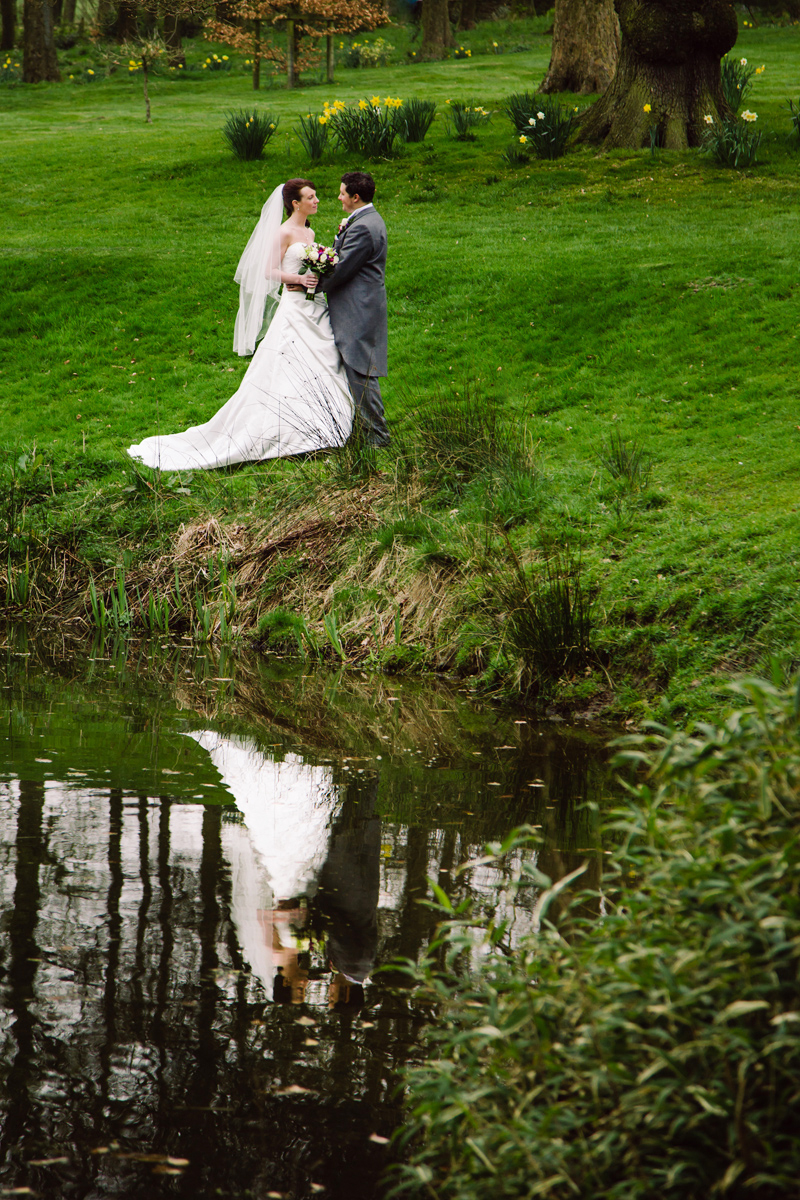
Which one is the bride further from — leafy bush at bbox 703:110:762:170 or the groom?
leafy bush at bbox 703:110:762:170

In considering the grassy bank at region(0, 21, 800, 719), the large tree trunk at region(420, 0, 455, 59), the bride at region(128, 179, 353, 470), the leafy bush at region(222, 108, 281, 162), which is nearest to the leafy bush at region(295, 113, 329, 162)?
the grassy bank at region(0, 21, 800, 719)

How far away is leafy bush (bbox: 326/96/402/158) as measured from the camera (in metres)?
18.1

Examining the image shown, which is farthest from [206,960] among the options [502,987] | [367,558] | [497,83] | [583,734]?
[497,83]

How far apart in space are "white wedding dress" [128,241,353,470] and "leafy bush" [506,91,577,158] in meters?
8.49

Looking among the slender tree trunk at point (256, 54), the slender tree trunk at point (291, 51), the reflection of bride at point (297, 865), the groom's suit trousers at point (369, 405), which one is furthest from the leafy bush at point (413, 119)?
the reflection of bride at point (297, 865)

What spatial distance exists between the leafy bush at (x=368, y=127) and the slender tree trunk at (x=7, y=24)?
26754 mm

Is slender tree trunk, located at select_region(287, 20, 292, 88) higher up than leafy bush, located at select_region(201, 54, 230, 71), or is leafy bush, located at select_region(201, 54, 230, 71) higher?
leafy bush, located at select_region(201, 54, 230, 71)

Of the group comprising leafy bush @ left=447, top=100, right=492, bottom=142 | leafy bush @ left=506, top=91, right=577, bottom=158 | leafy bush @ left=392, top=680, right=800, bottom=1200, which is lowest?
leafy bush @ left=392, top=680, right=800, bottom=1200

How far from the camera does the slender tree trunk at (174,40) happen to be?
32844 mm

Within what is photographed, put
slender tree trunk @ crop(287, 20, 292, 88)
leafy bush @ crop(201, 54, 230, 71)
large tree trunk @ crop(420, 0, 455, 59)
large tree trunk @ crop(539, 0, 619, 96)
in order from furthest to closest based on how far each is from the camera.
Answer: leafy bush @ crop(201, 54, 230, 71) < large tree trunk @ crop(420, 0, 455, 59) < slender tree trunk @ crop(287, 20, 292, 88) < large tree trunk @ crop(539, 0, 619, 96)

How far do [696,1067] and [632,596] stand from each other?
17.9 feet

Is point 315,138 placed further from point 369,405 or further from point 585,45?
point 369,405

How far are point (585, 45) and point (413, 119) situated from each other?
4677mm

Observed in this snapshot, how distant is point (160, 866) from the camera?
4.52 metres
